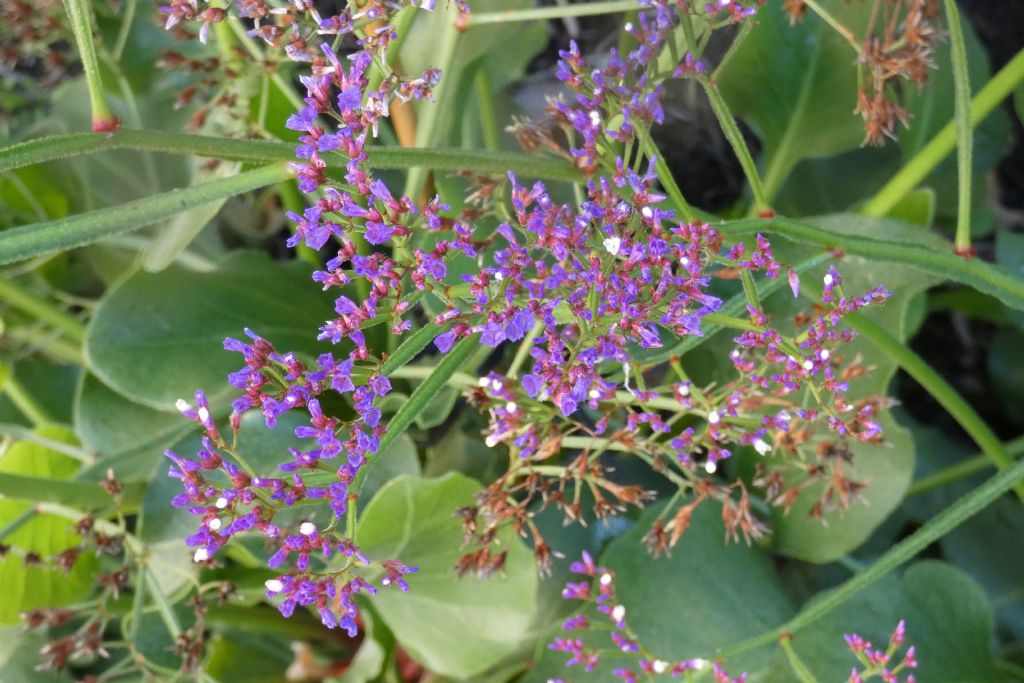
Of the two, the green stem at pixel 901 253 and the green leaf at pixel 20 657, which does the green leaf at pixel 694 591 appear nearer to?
the green stem at pixel 901 253

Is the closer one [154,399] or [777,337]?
[777,337]

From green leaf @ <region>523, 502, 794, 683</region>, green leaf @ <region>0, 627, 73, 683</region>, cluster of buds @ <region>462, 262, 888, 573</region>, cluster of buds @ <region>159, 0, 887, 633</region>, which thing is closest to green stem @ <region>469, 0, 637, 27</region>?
cluster of buds @ <region>159, 0, 887, 633</region>

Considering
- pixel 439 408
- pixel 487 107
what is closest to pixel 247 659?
pixel 439 408

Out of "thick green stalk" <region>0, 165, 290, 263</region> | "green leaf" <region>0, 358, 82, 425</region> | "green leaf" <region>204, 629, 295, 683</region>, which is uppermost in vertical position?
"thick green stalk" <region>0, 165, 290, 263</region>

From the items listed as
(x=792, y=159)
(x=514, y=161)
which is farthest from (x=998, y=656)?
(x=514, y=161)

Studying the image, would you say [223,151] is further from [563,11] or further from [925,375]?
[925,375]

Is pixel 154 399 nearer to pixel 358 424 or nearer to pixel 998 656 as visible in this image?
pixel 358 424

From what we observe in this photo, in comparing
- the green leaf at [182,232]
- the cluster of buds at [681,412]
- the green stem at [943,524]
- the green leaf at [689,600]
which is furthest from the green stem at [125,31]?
the green stem at [943,524]

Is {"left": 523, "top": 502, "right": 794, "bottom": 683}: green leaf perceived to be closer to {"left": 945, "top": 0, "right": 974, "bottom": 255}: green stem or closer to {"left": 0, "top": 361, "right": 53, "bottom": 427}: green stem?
{"left": 945, "top": 0, "right": 974, "bottom": 255}: green stem
